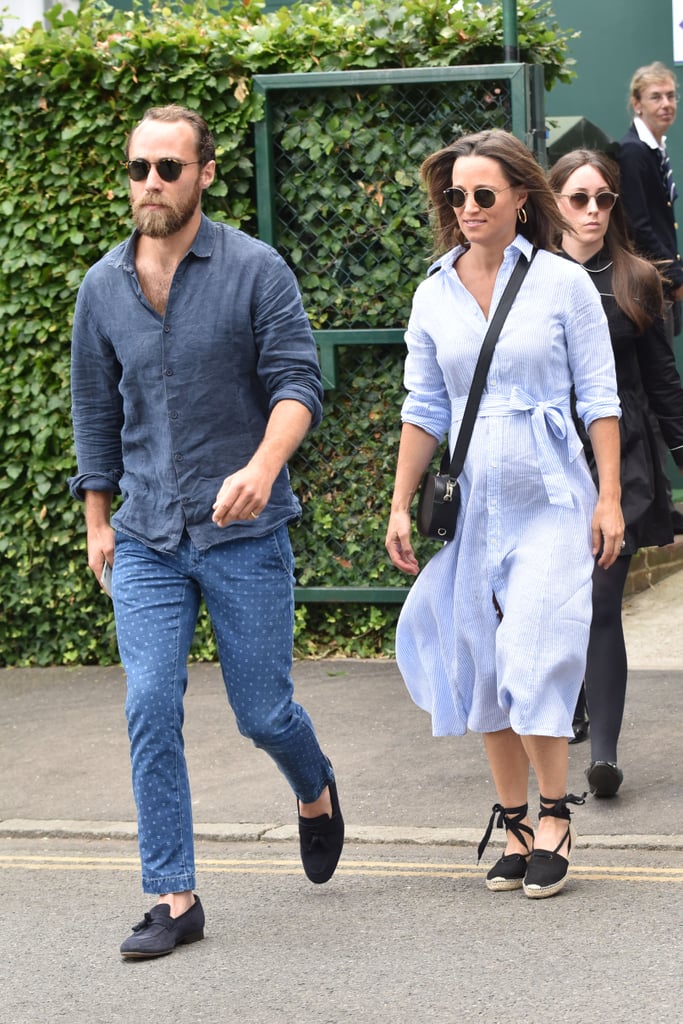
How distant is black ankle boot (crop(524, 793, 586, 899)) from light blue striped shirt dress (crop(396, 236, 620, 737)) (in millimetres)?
257

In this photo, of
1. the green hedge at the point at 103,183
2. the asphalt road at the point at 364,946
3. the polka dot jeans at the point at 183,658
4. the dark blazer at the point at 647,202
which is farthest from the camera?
the green hedge at the point at 103,183

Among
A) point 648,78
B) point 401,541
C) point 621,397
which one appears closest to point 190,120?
point 401,541

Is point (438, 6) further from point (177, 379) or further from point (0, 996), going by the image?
point (0, 996)

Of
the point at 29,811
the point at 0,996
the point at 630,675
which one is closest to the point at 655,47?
the point at 630,675

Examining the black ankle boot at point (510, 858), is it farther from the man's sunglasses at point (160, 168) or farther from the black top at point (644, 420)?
the man's sunglasses at point (160, 168)

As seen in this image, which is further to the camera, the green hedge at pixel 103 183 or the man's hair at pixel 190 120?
the green hedge at pixel 103 183

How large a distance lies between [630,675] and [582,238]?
238cm

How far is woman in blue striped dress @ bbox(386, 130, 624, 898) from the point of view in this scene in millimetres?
4594

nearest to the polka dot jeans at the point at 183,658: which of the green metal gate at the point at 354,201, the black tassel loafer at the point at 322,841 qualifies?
the black tassel loafer at the point at 322,841

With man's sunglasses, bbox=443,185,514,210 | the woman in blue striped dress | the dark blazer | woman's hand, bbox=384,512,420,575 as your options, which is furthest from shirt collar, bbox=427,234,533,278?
the dark blazer

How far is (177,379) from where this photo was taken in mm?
4543

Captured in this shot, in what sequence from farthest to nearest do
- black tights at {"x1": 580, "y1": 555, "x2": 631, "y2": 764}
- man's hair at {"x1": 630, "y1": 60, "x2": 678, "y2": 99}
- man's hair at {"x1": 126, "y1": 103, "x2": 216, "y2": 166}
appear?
man's hair at {"x1": 630, "y1": 60, "x2": 678, "y2": 99} < black tights at {"x1": 580, "y1": 555, "x2": 631, "y2": 764} < man's hair at {"x1": 126, "y1": 103, "x2": 216, "y2": 166}

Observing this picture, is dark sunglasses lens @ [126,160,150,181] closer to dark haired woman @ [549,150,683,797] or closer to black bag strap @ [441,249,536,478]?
black bag strap @ [441,249,536,478]

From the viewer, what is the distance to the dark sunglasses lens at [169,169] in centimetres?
450
